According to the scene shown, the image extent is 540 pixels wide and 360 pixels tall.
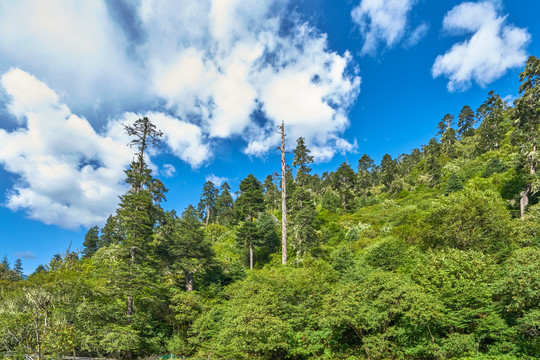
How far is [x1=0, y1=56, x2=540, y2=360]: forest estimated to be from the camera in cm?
955

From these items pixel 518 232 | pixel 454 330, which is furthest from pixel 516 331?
pixel 518 232

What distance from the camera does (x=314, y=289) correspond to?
1388 centimetres

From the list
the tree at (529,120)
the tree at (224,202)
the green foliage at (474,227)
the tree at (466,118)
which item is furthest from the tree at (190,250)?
the tree at (466,118)

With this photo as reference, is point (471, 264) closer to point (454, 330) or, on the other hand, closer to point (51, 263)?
point (454, 330)

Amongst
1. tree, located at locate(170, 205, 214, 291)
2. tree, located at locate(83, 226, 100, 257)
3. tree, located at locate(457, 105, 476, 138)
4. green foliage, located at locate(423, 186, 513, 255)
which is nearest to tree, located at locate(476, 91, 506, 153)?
tree, located at locate(457, 105, 476, 138)

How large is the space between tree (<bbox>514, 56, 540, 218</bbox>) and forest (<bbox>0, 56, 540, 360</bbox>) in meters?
0.15

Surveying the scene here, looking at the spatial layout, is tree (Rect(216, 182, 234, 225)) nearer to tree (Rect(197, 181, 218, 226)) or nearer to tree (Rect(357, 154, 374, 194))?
tree (Rect(197, 181, 218, 226))

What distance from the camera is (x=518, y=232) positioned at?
1412 cm

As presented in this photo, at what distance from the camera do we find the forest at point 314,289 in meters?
9.55

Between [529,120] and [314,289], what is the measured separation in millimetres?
31649

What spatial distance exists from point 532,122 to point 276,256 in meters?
32.8

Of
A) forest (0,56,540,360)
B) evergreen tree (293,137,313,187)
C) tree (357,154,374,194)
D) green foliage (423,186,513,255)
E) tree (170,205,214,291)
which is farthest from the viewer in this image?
tree (357,154,374,194)

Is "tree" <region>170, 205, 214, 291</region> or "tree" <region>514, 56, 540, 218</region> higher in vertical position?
"tree" <region>514, 56, 540, 218</region>

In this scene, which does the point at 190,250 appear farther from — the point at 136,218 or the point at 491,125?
the point at 491,125
